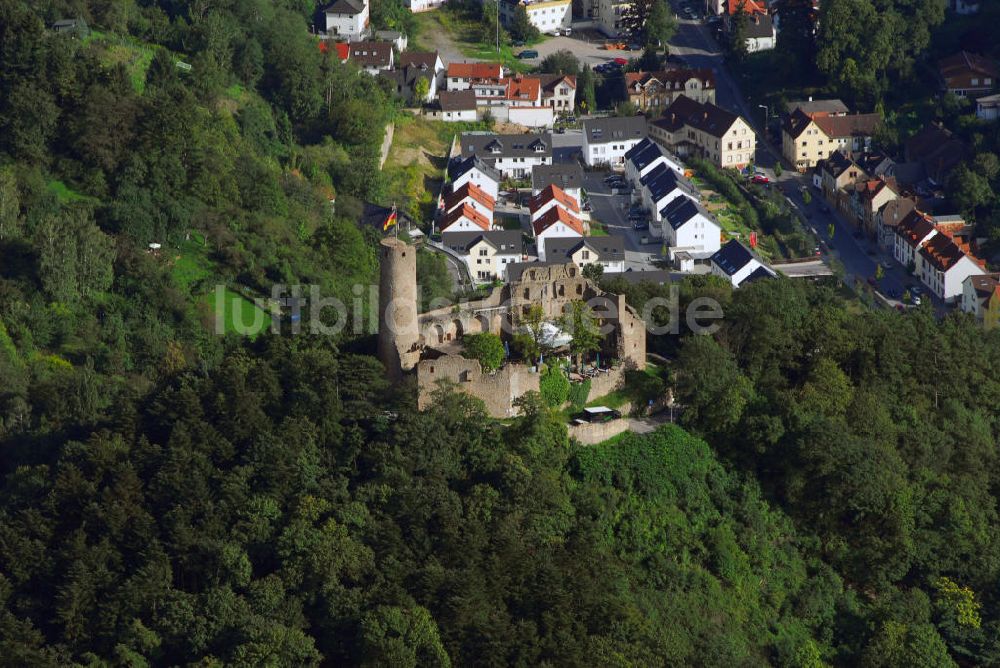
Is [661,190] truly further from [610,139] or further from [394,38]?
[394,38]

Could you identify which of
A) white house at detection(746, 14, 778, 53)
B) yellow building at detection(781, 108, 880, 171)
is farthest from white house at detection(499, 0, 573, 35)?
yellow building at detection(781, 108, 880, 171)

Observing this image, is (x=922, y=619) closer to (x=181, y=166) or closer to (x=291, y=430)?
(x=291, y=430)

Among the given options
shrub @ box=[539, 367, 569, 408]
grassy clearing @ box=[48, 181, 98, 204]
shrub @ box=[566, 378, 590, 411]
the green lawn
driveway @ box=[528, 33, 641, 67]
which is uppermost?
shrub @ box=[539, 367, 569, 408]

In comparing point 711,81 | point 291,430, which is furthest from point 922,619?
point 711,81

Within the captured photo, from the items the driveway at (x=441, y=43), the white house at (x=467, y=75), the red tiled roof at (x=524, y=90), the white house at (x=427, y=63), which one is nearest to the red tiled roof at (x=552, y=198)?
the red tiled roof at (x=524, y=90)

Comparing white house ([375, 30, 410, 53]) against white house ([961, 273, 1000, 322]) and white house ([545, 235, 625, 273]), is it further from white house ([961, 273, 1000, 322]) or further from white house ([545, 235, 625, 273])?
white house ([961, 273, 1000, 322])

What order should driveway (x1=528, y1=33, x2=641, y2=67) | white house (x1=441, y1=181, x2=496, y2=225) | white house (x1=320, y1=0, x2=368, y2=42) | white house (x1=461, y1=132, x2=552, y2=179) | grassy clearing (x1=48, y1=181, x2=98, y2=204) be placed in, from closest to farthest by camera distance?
grassy clearing (x1=48, y1=181, x2=98, y2=204) → white house (x1=441, y1=181, x2=496, y2=225) → white house (x1=461, y1=132, x2=552, y2=179) → white house (x1=320, y1=0, x2=368, y2=42) → driveway (x1=528, y1=33, x2=641, y2=67)

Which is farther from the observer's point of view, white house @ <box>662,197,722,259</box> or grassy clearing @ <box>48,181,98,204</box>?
white house @ <box>662,197,722,259</box>
